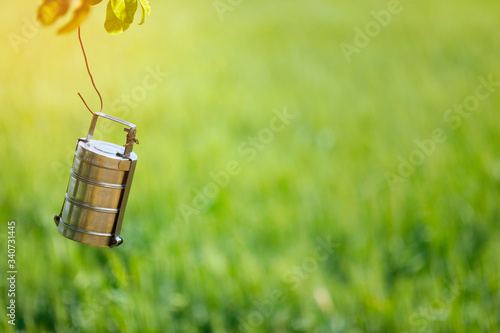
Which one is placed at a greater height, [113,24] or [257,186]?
[113,24]

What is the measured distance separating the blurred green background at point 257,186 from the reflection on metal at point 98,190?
3.65 feet

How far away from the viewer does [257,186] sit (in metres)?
3.49

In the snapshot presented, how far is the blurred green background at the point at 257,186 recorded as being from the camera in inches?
95.7

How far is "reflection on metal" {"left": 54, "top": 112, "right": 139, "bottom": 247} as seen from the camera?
1.16 metres

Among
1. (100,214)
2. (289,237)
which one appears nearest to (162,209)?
(289,237)

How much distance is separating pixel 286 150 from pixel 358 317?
1.77 metres

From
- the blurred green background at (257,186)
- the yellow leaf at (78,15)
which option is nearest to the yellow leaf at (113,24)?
the yellow leaf at (78,15)

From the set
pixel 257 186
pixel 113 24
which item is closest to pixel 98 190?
pixel 113 24

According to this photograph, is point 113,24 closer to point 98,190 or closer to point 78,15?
point 78,15

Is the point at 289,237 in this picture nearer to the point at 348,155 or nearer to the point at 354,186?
the point at 354,186

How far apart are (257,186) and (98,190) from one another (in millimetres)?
2337

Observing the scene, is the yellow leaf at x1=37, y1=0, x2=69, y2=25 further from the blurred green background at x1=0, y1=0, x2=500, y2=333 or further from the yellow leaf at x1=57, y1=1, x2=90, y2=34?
the blurred green background at x1=0, y1=0, x2=500, y2=333

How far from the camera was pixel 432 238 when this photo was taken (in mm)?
2953

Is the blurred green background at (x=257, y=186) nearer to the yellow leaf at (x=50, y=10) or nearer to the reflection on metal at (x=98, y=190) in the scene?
the reflection on metal at (x=98, y=190)
